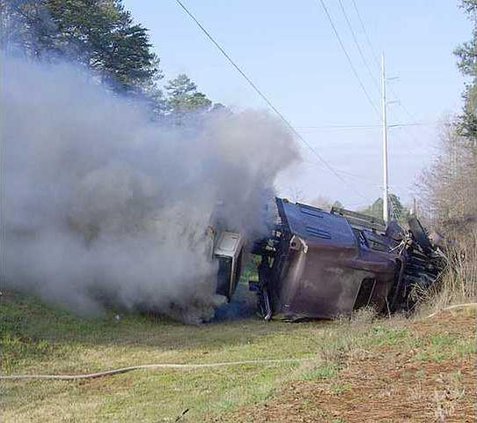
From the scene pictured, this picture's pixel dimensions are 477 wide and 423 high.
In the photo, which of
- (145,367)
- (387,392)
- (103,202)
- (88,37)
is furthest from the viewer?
(88,37)

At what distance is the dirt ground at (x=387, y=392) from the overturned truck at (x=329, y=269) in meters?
5.13

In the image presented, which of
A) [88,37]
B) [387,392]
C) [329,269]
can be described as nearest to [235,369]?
[387,392]

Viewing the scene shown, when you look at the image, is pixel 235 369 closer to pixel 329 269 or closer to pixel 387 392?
pixel 387 392

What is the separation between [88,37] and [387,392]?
72.2ft

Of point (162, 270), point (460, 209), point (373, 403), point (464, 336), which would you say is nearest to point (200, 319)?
point (162, 270)

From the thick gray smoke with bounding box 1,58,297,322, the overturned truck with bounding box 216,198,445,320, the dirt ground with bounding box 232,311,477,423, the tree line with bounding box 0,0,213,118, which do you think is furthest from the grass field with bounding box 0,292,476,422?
the tree line with bounding box 0,0,213,118

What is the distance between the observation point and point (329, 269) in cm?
1233

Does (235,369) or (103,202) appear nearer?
(235,369)

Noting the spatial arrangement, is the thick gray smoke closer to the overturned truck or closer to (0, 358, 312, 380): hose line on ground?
the overturned truck

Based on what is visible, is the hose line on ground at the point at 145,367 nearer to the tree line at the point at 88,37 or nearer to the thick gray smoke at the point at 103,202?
the thick gray smoke at the point at 103,202

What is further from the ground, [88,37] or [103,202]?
[88,37]

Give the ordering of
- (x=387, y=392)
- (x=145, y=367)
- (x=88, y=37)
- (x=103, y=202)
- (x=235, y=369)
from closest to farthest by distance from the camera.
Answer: (x=387, y=392), (x=235, y=369), (x=145, y=367), (x=103, y=202), (x=88, y=37)

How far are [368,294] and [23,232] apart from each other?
6.51 metres

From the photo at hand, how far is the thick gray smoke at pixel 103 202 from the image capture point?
1200cm
